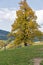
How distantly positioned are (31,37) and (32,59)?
26575 mm

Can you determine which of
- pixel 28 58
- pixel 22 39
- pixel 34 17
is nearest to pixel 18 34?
pixel 22 39

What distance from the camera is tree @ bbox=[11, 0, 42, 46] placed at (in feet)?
152

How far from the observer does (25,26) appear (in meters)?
46.8

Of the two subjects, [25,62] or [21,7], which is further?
[21,7]

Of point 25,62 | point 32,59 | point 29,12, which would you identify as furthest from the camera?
point 29,12

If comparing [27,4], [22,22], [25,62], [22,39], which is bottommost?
[25,62]

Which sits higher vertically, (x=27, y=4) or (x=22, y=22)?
(x=27, y=4)

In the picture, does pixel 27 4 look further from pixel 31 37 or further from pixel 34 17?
pixel 31 37

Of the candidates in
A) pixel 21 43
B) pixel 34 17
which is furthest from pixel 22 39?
pixel 34 17

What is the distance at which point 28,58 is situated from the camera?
819 inches

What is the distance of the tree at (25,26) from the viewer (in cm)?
4625

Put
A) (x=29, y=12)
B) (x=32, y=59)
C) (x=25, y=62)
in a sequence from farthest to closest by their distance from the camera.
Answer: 1. (x=29, y=12)
2. (x=32, y=59)
3. (x=25, y=62)

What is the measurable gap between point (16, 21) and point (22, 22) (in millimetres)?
1087

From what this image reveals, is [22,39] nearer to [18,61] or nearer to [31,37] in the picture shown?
[31,37]
